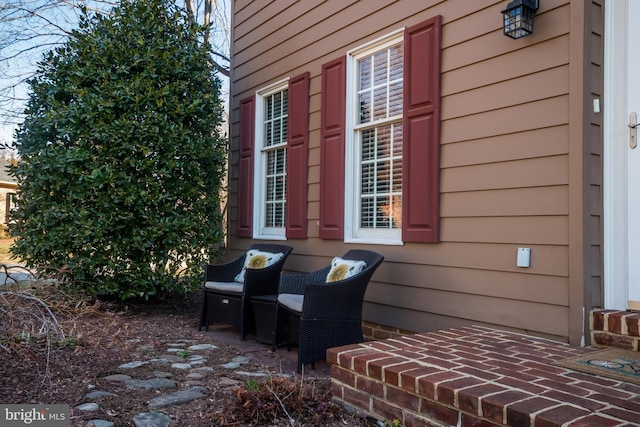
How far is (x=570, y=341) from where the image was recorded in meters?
2.66

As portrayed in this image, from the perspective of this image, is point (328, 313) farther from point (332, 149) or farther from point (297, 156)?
point (297, 156)

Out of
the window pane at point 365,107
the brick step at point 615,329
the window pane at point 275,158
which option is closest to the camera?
the brick step at point 615,329

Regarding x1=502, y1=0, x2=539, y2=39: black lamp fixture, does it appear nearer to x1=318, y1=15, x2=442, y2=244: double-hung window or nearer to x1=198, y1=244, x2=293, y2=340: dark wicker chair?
x1=318, y1=15, x2=442, y2=244: double-hung window

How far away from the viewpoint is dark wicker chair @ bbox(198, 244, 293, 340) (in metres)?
4.20

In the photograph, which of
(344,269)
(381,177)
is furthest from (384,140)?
(344,269)

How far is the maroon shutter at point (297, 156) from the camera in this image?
4766mm

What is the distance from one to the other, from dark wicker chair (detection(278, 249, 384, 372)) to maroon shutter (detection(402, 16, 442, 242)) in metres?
0.39

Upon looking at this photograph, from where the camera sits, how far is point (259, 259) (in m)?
4.65

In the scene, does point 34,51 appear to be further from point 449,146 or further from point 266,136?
point 449,146

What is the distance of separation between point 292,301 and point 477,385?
1.76 meters

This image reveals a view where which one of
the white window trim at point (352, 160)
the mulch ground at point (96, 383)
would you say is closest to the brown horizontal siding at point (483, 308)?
the white window trim at point (352, 160)

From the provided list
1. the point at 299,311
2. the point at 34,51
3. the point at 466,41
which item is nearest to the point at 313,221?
the point at 299,311

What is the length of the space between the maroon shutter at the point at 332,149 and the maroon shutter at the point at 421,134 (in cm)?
74

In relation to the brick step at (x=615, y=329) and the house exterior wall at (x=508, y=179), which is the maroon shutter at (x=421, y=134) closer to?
the house exterior wall at (x=508, y=179)
